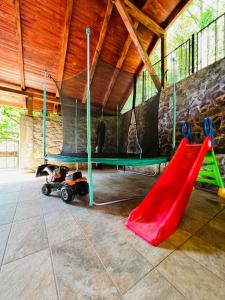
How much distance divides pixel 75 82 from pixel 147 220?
3.05 m

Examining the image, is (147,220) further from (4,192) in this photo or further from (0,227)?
(4,192)

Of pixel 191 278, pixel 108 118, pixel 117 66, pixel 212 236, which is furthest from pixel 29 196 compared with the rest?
pixel 117 66

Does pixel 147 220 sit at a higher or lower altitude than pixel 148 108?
lower

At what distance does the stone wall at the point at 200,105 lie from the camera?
2135mm

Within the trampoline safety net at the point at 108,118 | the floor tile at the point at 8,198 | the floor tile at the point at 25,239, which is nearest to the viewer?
the floor tile at the point at 25,239

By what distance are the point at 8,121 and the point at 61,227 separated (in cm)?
976

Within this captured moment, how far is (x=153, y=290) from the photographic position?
0.60 meters

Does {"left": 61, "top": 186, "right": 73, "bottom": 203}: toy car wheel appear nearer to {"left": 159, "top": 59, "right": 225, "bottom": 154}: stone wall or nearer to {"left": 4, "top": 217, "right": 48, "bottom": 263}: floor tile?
{"left": 4, "top": 217, "right": 48, "bottom": 263}: floor tile

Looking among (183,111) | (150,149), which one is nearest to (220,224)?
(150,149)

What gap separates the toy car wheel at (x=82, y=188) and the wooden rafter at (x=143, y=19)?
398cm

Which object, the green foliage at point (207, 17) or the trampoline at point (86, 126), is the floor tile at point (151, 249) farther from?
the green foliage at point (207, 17)

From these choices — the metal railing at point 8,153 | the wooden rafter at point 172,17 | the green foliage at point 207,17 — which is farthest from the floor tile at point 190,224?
the metal railing at point 8,153

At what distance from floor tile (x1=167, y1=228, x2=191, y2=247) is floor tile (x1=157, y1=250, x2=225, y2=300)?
0.13 m

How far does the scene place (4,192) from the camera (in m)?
2.06
